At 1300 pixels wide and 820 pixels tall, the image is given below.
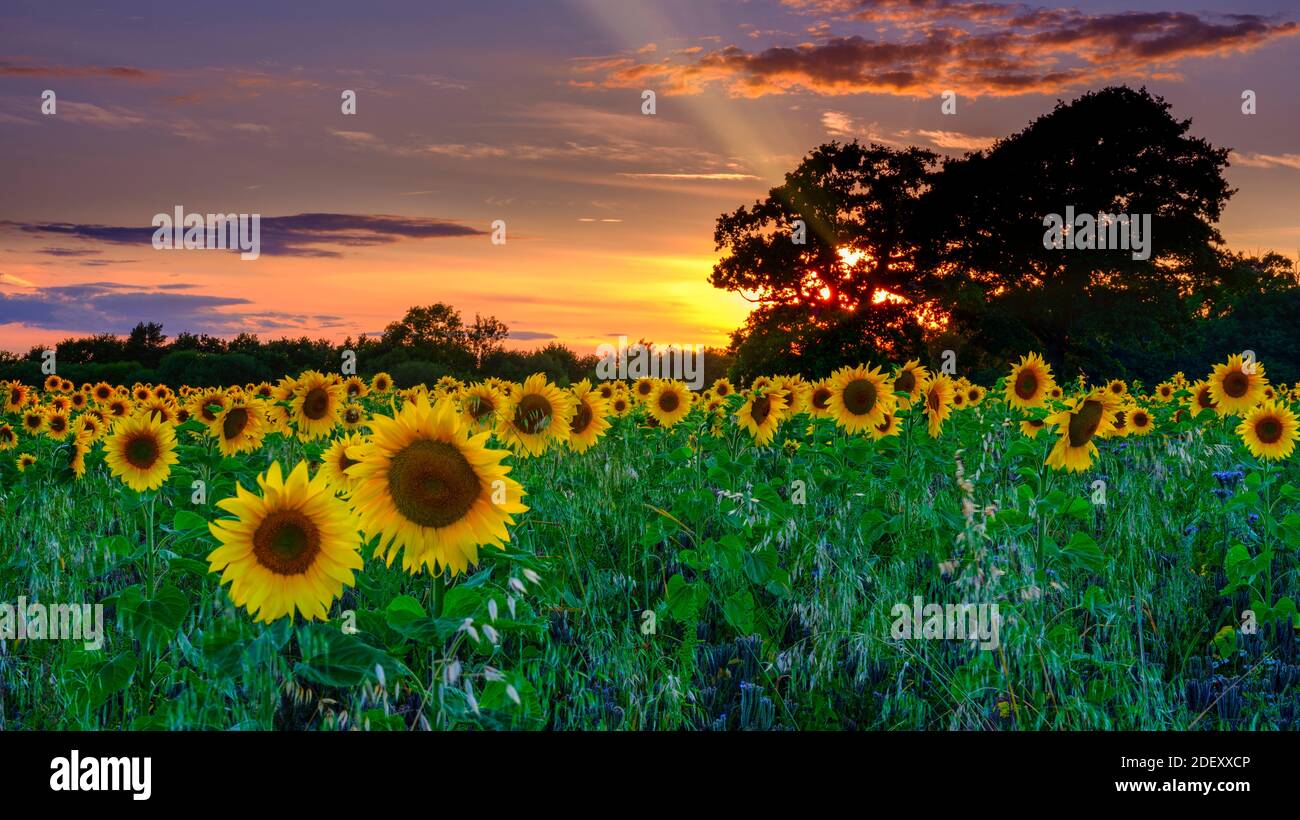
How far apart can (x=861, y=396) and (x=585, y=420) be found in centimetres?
254

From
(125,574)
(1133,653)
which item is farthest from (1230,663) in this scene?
(125,574)

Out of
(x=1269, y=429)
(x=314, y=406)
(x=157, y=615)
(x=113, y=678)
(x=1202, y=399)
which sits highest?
(x=1202, y=399)

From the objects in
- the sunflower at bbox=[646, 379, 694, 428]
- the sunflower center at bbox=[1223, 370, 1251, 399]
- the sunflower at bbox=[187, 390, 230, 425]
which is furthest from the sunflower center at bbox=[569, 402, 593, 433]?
the sunflower center at bbox=[1223, 370, 1251, 399]

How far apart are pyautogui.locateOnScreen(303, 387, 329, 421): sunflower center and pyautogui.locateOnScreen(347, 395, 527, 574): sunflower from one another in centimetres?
625

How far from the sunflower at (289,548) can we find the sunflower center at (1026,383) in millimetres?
8029

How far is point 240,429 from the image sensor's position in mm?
8156

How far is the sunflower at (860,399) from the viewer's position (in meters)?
9.09

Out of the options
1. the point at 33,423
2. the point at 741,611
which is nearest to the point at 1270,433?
the point at 741,611

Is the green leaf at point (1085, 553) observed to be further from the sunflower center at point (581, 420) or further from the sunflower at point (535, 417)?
the sunflower center at point (581, 420)

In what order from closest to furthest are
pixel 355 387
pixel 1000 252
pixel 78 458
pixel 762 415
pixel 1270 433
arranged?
1. pixel 762 415
2. pixel 1270 433
3. pixel 78 458
4. pixel 355 387
5. pixel 1000 252

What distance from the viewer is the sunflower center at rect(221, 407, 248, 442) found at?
26.5 feet

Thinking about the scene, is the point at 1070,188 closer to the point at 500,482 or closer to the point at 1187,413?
the point at 1187,413

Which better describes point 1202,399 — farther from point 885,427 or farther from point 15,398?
point 15,398

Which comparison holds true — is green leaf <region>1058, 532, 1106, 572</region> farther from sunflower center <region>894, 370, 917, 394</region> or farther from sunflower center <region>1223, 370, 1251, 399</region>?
sunflower center <region>1223, 370, 1251, 399</region>
